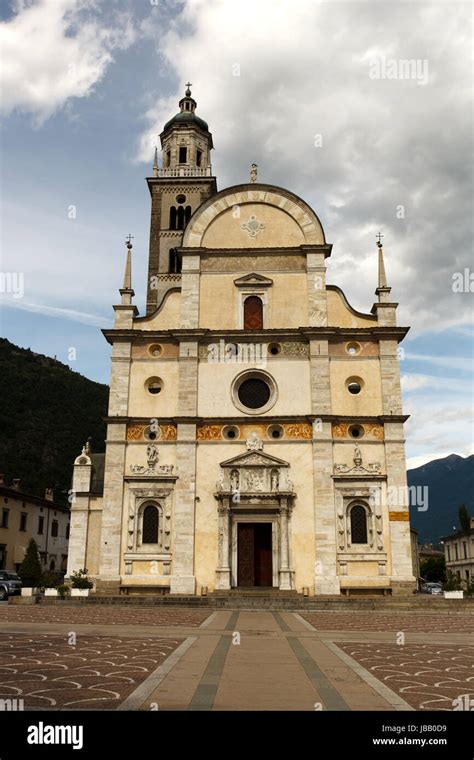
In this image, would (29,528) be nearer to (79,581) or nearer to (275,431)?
(79,581)

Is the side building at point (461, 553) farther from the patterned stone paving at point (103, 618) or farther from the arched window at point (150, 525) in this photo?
the patterned stone paving at point (103, 618)

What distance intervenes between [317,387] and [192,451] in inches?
260

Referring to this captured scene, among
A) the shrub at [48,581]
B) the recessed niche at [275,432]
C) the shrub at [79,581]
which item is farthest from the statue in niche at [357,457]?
the shrub at [48,581]

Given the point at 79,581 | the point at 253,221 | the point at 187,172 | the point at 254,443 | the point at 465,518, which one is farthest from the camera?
the point at 465,518

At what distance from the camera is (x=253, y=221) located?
3409cm

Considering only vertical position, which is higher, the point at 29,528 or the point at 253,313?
the point at 253,313

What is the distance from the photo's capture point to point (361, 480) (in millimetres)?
29844

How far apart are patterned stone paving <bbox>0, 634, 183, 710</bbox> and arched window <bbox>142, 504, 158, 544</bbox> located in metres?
16.8

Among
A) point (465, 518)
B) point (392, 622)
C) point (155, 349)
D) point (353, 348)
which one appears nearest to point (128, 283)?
point (155, 349)

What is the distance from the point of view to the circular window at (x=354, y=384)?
31406 millimetres

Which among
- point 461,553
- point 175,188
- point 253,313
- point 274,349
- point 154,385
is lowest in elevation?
point 461,553

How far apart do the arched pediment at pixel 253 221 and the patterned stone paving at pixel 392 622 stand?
18.6 meters

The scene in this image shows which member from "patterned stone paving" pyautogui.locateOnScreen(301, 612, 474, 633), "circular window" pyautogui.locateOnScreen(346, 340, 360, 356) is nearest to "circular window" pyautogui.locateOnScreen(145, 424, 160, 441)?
"circular window" pyautogui.locateOnScreen(346, 340, 360, 356)

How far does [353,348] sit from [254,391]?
17.3 feet
